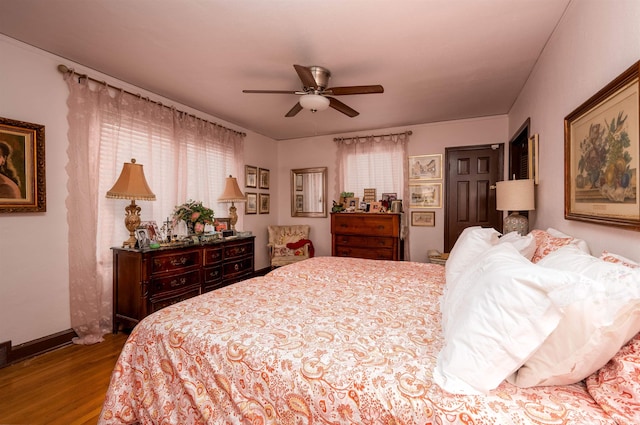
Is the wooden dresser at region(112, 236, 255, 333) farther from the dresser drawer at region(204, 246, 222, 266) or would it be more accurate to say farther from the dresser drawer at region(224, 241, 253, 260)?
the dresser drawer at region(224, 241, 253, 260)

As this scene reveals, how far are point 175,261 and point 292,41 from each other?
7.96ft

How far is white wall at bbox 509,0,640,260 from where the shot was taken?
51.6 inches

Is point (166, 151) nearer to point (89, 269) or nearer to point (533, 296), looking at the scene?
point (89, 269)

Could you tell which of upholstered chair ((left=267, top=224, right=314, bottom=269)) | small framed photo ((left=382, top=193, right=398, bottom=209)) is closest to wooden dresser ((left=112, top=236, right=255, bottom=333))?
upholstered chair ((left=267, top=224, right=314, bottom=269))

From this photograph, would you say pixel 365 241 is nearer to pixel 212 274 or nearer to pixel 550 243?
pixel 212 274

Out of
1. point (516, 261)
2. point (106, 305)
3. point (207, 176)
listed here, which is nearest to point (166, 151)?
point (207, 176)

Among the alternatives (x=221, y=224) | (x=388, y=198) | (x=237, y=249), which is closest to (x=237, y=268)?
(x=237, y=249)

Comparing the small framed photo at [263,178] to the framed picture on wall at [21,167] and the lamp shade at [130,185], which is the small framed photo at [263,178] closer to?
the lamp shade at [130,185]

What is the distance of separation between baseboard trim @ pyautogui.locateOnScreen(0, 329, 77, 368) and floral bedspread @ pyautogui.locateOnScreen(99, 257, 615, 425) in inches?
67.4

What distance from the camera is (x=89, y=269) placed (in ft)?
9.39

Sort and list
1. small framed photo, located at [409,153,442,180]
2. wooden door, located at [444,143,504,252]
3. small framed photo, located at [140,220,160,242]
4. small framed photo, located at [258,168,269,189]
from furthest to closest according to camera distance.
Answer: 1. small framed photo, located at [258,168,269,189]
2. small framed photo, located at [409,153,442,180]
3. wooden door, located at [444,143,504,252]
4. small framed photo, located at [140,220,160,242]

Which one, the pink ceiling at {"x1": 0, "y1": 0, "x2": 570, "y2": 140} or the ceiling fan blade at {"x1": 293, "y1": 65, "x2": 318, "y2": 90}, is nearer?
the pink ceiling at {"x1": 0, "y1": 0, "x2": 570, "y2": 140}

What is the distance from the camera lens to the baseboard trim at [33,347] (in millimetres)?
2336

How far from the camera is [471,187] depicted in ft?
14.8
